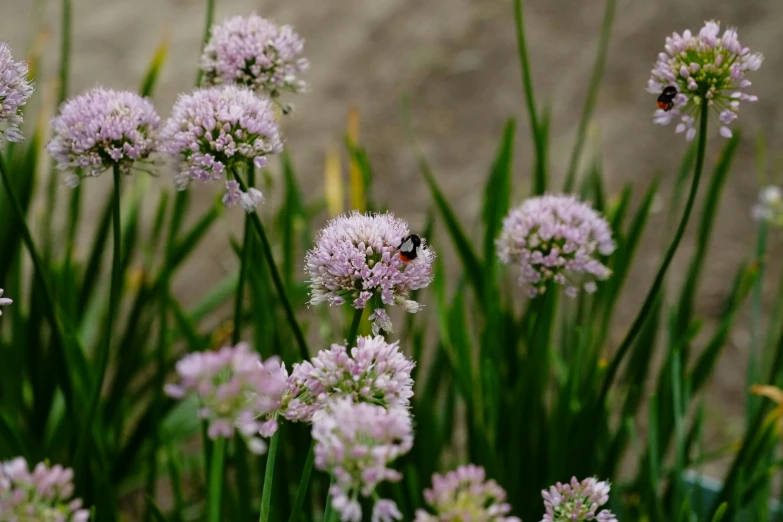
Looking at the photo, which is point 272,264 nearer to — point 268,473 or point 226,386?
point 268,473

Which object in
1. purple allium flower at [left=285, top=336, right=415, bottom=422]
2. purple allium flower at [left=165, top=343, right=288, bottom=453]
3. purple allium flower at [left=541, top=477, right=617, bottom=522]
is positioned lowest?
purple allium flower at [left=541, top=477, right=617, bottom=522]

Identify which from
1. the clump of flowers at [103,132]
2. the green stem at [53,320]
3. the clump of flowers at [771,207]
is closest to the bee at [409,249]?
the clump of flowers at [103,132]

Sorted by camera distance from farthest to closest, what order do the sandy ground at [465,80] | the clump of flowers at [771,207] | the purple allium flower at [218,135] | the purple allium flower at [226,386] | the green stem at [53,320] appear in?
the sandy ground at [465,80] → the clump of flowers at [771,207] → the green stem at [53,320] → the purple allium flower at [218,135] → the purple allium flower at [226,386]

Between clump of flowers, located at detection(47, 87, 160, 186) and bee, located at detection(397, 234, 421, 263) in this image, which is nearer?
bee, located at detection(397, 234, 421, 263)

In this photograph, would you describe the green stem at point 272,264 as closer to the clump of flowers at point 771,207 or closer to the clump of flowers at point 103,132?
the clump of flowers at point 103,132

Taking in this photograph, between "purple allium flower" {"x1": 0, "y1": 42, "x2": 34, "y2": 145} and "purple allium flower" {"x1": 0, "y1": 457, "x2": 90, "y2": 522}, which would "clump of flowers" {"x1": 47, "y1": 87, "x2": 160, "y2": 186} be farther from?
"purple allium flower" {"x1": 0, "y1": 457, "x2": 90, "y2": 522}

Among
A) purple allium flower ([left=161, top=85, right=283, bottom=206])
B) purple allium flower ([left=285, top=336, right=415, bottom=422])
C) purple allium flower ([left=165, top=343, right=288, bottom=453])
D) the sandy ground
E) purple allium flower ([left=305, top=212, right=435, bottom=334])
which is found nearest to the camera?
purple allium flower ([left=165, top=343, right=288, bottom=453])

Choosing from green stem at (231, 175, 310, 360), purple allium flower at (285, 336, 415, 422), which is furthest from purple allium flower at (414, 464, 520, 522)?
green stem at (231, 175, 310, 360)
